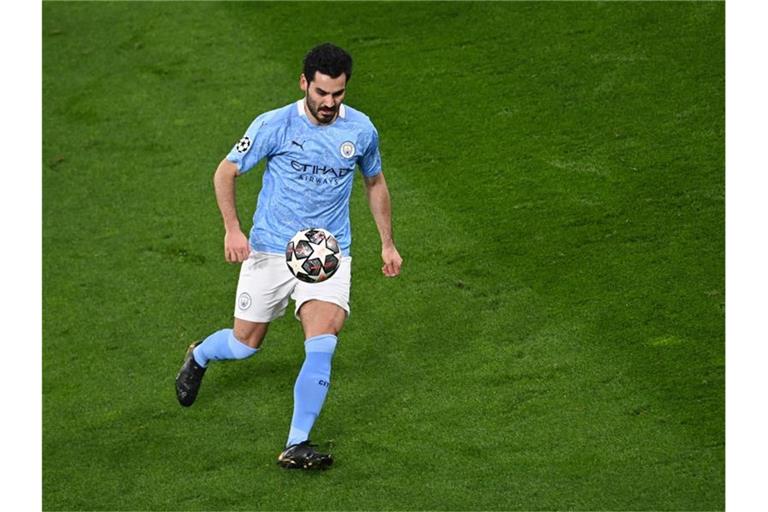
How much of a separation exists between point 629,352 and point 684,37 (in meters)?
3.85

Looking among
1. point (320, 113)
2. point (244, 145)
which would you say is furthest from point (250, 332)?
point (320, 113)

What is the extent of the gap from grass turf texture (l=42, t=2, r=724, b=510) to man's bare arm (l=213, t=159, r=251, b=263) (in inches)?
44.5

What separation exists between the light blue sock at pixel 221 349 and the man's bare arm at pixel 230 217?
710mm

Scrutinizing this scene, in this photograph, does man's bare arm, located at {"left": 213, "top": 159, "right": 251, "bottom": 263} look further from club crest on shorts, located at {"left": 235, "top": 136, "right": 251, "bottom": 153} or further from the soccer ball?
the soccer ball

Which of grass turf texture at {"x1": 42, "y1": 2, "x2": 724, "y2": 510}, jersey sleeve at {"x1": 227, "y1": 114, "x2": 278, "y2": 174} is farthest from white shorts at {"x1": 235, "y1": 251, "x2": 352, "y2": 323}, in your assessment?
grass turf texture at {"x1": 42, "y1": 2, "x2": 724, "y2": 510}

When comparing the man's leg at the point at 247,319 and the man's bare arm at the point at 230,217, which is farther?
the man's leg at the point at 247,319

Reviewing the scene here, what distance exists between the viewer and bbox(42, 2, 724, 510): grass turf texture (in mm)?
8016

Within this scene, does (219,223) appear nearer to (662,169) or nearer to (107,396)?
(107,396)

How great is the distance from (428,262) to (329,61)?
2.67 metres

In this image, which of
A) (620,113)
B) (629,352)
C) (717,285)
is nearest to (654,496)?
(629,352)

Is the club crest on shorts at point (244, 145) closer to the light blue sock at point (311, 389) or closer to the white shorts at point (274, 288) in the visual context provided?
the white shorts at point (274, 288)

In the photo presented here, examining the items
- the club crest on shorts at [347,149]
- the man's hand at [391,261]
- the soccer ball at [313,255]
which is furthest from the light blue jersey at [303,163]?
the man's hand at [391,261]

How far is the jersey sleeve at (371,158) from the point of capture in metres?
8.02

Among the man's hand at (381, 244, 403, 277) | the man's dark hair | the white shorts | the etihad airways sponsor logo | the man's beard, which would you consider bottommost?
→ the white shorts
